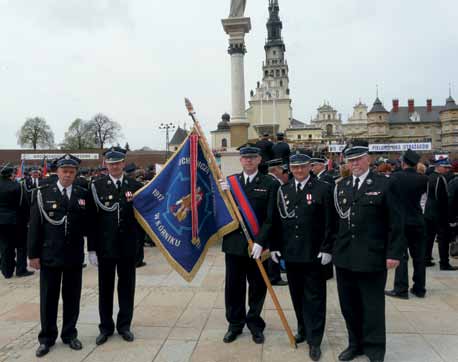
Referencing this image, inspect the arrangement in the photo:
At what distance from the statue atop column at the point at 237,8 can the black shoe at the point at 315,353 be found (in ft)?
40.4

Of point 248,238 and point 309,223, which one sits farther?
point 248,238

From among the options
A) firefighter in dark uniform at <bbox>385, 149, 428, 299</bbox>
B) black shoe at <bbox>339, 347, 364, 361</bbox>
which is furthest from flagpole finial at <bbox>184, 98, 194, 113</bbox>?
firefighter in dark uniform at <bbox>385, 149, 428, 299</bbox>

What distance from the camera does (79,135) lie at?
7131cm

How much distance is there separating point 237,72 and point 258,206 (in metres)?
10.7

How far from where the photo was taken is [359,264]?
12.5 feet

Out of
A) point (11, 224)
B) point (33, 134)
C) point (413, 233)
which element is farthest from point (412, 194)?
point (33, 134)

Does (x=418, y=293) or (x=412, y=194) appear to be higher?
(x=412, y=194)

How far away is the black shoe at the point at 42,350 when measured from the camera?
4090mm

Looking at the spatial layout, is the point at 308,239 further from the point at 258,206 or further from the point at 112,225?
the point at 112,225

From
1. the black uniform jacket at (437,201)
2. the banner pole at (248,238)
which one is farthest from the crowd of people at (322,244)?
the black uniform jacket at (437,201)

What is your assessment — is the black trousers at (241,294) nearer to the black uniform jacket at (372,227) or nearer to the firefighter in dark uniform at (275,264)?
the black uniform jacket at (372,227)

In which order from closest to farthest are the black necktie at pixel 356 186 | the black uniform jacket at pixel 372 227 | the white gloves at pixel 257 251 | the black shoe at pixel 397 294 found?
the black uniform jacket at pixel 372 227 < the black necktie at pixel 356 186 < the white gloves at pixel 257 251 < the black shoe at pixel 397 294

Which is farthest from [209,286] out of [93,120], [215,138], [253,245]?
[215,138]

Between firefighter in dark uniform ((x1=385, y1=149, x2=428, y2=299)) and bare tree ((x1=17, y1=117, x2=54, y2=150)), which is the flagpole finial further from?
bare tree ((x1=17, y1=117, x2=54, y2=150))
